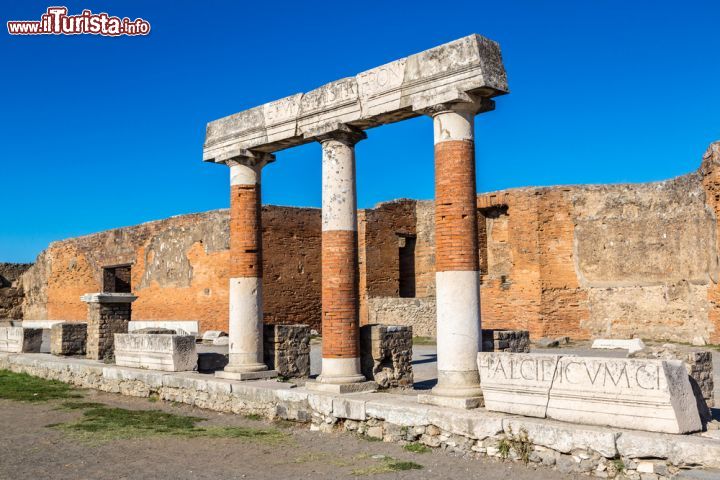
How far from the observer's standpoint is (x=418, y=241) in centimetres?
2462

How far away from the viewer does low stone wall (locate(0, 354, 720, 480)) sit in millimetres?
5094

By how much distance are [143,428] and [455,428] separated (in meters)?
3.88

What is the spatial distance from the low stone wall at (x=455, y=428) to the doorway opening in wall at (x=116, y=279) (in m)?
16.6

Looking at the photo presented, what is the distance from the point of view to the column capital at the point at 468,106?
731 centimetres

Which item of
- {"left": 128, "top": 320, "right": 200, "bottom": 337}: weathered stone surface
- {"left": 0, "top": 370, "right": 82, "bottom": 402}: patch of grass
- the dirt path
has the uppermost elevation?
{"left": 128, "top": 320, "right": 200, "bottom": 337}: weathered stone surface

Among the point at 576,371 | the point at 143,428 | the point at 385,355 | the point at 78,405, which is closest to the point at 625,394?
the point at 576,371

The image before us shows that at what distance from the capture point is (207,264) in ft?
71.1

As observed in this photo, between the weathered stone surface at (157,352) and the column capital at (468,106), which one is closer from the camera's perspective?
the column capital at (468,106)

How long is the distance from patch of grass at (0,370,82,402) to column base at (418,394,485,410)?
6.58 m

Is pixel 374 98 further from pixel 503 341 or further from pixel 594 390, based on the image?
pixel 594 390

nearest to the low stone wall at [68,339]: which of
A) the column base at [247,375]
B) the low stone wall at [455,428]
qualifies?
the low stone wall at [455,428]

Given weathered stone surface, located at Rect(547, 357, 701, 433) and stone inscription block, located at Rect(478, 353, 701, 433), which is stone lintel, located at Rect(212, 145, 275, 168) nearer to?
→ stone inscription block, located at Rect(478, 353, 701, 433)

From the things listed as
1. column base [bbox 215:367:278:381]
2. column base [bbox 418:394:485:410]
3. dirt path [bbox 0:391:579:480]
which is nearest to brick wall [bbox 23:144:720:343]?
column base [bbox 215:367:278:381]

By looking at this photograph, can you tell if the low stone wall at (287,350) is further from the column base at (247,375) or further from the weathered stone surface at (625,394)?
the weathered stone surface at (625,394)
